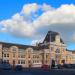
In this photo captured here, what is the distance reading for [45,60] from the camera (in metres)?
127

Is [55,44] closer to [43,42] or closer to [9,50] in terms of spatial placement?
[43,42]

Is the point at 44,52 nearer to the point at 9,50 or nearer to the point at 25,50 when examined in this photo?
the point at 25,50

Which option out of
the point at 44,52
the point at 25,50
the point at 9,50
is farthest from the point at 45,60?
the point at 9,50

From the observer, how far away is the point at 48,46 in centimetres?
13100

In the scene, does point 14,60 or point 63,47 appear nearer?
point 14,60

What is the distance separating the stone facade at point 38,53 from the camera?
375 ft

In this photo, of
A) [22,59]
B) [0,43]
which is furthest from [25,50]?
[0,43]

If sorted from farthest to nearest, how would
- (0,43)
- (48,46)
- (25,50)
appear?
(48,46), (25,50), (0,43)

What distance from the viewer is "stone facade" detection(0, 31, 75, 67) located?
375 ft

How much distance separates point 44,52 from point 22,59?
487 inches

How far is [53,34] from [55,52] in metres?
9.08

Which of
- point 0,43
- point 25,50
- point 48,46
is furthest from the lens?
point 48,46

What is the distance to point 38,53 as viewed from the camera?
415 feet

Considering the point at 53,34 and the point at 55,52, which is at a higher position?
the point at 53,34
